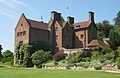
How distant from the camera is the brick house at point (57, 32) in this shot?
198ft

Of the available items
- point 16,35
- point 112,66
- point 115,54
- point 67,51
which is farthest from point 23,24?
point 112,66

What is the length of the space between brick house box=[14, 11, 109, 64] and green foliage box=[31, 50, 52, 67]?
6.50 meters

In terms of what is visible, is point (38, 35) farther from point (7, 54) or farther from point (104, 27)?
point (104, 27)

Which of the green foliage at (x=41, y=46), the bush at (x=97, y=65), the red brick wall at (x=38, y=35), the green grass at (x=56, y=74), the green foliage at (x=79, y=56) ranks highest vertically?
the red brick wall at (x=38, y=35)

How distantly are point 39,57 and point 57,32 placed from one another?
39.6 feet

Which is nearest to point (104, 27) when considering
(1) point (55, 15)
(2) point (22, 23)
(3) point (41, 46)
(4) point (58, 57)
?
(1) point (55, 15)

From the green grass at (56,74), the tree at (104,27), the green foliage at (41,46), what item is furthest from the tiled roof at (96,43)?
the green grass at (56,74)

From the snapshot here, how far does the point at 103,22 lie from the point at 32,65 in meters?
42.6

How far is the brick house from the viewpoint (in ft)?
198

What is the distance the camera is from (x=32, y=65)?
54906 mm

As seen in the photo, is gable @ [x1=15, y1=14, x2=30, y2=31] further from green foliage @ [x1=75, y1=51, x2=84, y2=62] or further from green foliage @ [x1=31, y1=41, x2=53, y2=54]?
green foliage @ [x1=75, y1=51, x2=84, y2=62]

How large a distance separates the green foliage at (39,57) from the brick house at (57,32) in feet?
21.3

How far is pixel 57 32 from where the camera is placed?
62.7 meters

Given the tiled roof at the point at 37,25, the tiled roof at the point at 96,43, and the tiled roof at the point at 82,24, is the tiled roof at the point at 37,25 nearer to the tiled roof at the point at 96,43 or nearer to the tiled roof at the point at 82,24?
the tiled roof at the point at 82,24
